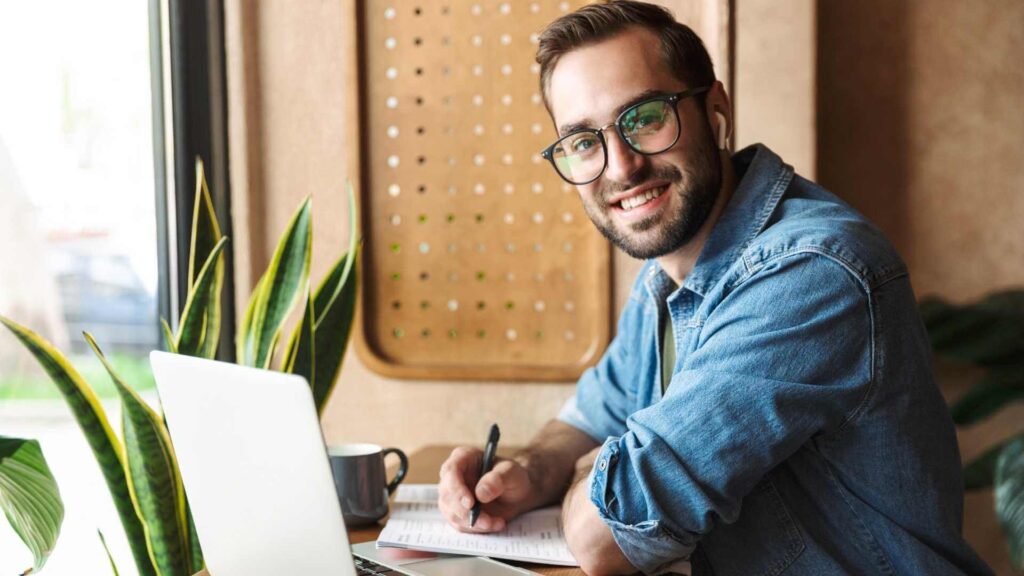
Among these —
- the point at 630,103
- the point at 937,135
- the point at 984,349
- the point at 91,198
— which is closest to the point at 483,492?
the point at 630,103

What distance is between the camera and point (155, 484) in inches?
50.6

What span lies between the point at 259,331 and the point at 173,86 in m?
0.69

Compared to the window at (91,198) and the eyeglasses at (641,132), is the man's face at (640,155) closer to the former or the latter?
the eyeglasses at (641,132)

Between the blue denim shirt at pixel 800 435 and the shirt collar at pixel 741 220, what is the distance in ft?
0.12

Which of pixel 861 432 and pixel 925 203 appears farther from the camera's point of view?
pixel 925 203

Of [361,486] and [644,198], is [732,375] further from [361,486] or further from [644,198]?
[361,486]

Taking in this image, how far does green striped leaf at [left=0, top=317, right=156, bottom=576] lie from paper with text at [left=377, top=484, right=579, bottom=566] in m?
0.39

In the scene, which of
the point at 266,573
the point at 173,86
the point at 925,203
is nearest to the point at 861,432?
the point at 266,573

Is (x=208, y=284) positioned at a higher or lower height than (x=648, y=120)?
lower

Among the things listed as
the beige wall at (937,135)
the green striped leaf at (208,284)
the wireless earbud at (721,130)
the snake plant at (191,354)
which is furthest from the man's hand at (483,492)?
the beige wall at (937,135)

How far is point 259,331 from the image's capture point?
4.95 feet

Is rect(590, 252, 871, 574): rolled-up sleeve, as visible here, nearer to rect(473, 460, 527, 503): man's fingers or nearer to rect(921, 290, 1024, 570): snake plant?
rect(473, 460, 527, 503): man's fingers

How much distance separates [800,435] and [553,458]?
48 centimetres

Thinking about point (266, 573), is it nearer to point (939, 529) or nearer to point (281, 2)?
point (939, 529)
